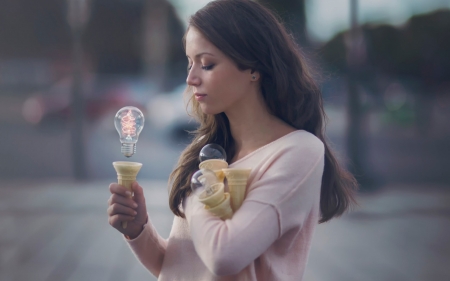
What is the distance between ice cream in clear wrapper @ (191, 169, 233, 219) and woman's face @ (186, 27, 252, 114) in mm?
238

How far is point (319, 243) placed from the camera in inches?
247

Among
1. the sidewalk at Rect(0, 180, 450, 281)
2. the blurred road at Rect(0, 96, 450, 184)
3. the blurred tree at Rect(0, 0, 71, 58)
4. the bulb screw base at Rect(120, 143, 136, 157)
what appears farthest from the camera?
the blurred tree at Rect(0, 0, 71, 58)

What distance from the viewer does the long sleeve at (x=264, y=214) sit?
1.50 metres

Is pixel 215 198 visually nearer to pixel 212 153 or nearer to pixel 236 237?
pixel 236 237


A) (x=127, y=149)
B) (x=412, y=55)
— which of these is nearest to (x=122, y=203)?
(x=127, y=149)

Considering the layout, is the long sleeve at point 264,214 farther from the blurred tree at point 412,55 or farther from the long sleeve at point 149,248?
the blurred tree at point 412,55

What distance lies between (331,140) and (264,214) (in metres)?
4.90

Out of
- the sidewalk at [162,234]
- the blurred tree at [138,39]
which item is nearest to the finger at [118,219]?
the sidewalk at [162,234]

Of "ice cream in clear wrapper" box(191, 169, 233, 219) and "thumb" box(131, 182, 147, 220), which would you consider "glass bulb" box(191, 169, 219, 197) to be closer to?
"ice cream in clear wrapper" box(191, 169, 233, 219)

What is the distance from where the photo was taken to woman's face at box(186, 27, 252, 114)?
1.70 m

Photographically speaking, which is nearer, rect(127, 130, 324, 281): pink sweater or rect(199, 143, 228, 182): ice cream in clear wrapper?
rect(127, 130, 324, 281): pink sweater

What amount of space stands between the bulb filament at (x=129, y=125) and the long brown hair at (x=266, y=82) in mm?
191

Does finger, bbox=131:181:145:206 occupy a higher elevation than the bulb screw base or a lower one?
lower

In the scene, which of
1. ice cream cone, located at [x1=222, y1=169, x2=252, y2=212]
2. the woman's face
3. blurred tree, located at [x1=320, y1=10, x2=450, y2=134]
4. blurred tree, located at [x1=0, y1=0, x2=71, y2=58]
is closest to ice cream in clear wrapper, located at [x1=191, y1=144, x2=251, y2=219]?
ice cream cone, located at [x1=222, y1=169, x2=252, y2=212]
